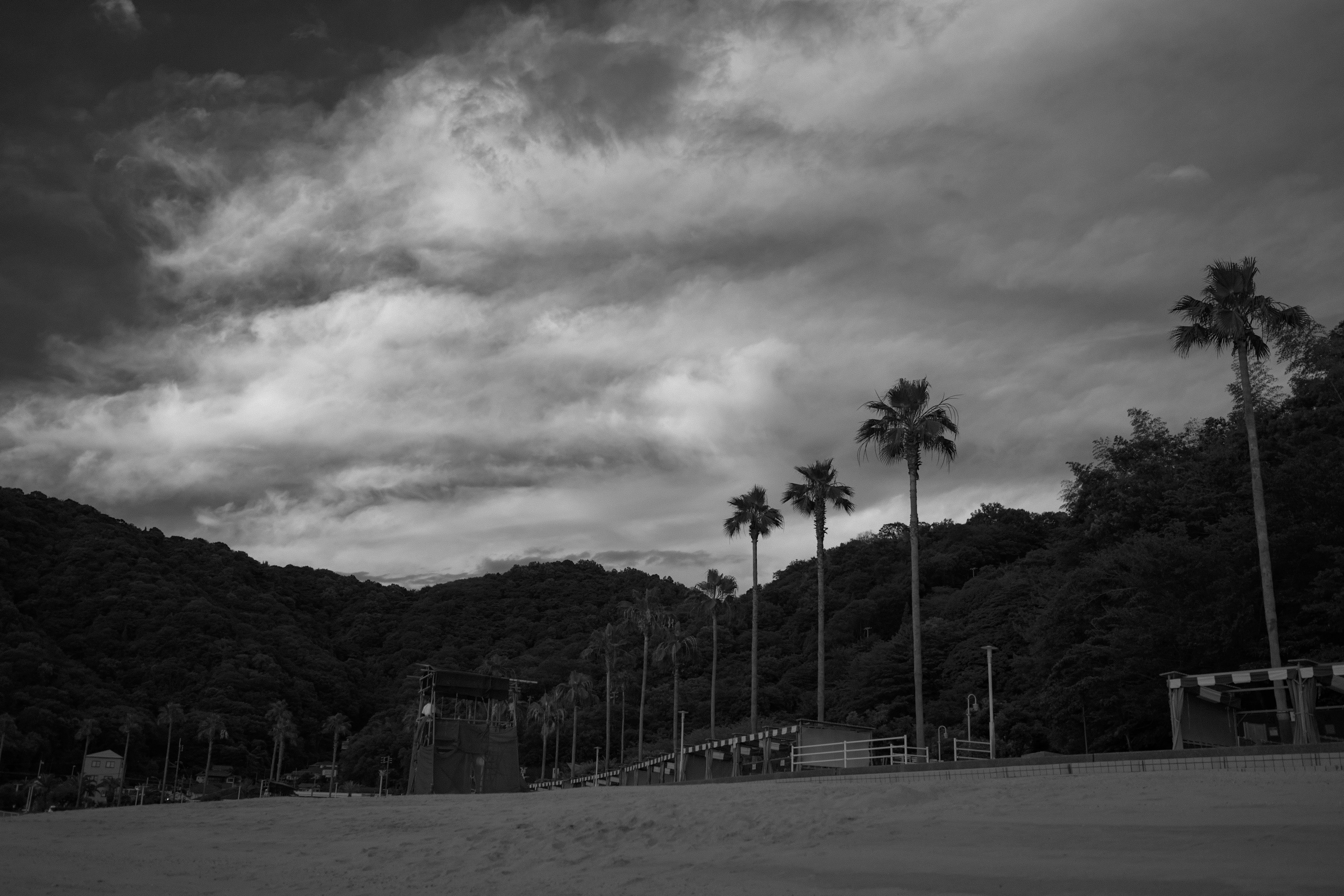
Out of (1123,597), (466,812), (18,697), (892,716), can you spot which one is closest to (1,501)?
(18,697)

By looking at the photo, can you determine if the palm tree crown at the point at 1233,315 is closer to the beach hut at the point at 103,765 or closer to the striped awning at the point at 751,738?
the striped awning at the point at 751,738

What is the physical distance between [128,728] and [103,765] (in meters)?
3.78

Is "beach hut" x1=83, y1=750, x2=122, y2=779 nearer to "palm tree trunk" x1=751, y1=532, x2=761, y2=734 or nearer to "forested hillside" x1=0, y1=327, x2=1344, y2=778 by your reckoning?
"forested hillside" x1=0, y1=327, x2=1344, y2=778

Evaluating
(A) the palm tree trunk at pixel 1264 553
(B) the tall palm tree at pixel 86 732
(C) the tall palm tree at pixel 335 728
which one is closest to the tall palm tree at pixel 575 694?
(C) the tall palm tree at pixel 335 728

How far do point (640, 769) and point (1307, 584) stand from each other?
3386 cm

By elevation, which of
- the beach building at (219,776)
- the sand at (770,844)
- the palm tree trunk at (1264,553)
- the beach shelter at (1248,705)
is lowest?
the beach building at (219,776)

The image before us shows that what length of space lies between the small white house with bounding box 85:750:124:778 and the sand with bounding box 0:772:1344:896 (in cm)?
5099

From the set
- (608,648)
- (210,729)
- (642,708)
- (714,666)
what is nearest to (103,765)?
(210,729)

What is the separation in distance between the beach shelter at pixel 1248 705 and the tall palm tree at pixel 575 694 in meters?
51.9

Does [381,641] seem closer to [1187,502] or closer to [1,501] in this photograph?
[1,501]

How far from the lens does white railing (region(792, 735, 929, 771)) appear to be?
1109 inches

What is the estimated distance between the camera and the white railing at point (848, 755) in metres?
28.2

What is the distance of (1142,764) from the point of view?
58.0 feet

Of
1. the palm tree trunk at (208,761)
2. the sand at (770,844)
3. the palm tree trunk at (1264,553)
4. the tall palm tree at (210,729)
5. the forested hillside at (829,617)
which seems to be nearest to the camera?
the sand at (770,844)
